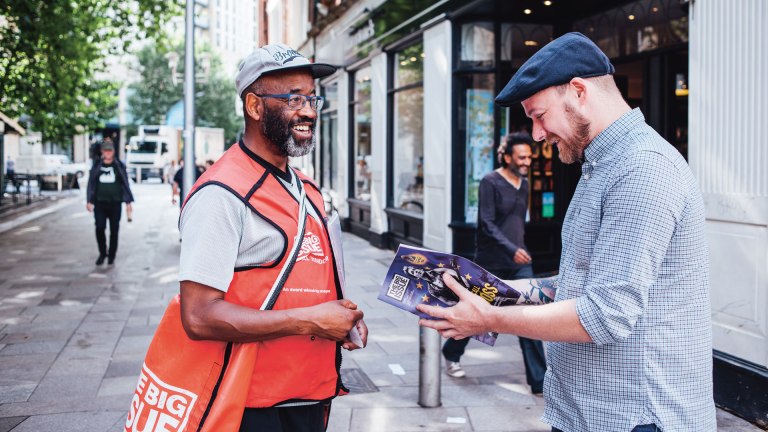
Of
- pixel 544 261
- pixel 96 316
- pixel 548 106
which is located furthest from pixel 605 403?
pixel 544 261

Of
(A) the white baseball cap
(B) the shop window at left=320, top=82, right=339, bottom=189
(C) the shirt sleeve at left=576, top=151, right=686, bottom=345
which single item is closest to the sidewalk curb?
(B) the shop window at left=320, top=82, right=339, bottom=189

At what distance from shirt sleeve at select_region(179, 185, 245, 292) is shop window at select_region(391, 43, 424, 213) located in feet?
33.4

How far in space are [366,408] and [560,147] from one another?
3.43 meters

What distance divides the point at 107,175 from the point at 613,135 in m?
10.4

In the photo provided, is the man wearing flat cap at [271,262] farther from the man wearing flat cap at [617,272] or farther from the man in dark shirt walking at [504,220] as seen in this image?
the man in dark shirt walking at [504,220]

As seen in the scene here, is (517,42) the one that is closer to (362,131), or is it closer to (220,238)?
(362,131)

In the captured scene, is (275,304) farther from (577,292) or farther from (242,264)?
(577,292)

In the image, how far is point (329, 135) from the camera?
19453mm

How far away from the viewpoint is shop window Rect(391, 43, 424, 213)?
40.8 feet

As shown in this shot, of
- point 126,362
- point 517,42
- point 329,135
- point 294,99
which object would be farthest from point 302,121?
point 329,135

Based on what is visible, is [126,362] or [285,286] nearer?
[285,286]

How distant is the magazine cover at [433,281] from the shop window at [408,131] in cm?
999

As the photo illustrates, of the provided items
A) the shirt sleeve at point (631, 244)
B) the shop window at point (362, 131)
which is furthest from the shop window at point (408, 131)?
the shirt sleeve at point (631, 244)

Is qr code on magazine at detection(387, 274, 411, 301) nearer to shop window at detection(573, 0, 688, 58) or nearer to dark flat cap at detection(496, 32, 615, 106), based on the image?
dark flat cap at detection(496, 32, 615, 106)
